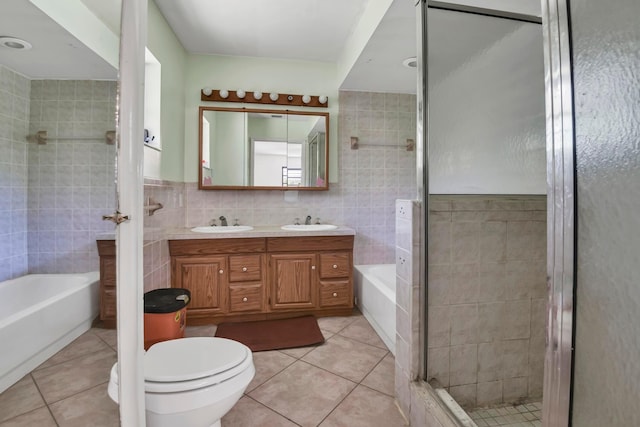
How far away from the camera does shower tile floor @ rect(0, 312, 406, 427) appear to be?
990 mm

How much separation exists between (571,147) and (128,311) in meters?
1.27

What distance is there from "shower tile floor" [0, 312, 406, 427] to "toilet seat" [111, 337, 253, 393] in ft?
0.46

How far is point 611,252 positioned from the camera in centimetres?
57

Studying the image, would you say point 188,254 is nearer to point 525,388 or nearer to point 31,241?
point 31,241

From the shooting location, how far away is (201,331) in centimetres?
239

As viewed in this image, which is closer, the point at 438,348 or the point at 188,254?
the point at 438,348

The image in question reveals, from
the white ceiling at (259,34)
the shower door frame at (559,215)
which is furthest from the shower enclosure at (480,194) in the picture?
the shower door frame at (559,215)

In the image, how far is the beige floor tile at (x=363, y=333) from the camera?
88.1 inches

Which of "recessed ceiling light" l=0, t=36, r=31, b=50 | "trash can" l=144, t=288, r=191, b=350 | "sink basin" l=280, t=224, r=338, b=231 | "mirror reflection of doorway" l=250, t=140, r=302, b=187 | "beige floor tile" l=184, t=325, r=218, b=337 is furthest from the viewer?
"mirror reflection of doorway" l=250, t=140, r=302, b=187

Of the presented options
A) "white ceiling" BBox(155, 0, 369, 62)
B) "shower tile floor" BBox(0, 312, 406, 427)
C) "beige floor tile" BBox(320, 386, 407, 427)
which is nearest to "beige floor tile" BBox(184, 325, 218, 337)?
"shower tile floor" BBox(0, 312, 406, 427)

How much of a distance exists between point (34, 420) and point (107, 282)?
1.56 feet

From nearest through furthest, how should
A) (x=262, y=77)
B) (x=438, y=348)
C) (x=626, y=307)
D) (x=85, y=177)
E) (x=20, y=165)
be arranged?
1. (x=626, y=307)
2. (x=20, y=165)
3. (x=85, y=177)
4. (x=438, y=348)
5. (x=262, y=77)

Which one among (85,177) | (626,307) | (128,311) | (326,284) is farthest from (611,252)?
(326,284)

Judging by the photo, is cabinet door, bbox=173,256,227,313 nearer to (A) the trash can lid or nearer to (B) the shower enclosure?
(A) the trash can lid
